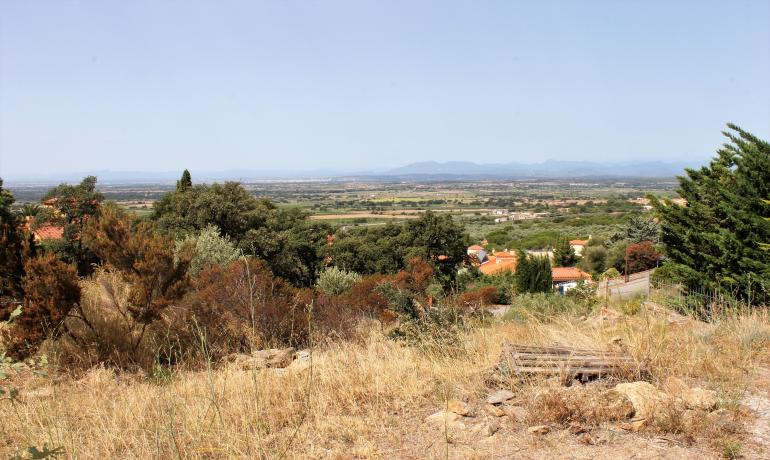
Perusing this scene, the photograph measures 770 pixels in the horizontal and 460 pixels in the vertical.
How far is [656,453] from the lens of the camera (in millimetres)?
3494

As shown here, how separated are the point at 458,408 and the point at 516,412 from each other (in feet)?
1.44

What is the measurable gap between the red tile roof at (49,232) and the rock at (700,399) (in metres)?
20.6

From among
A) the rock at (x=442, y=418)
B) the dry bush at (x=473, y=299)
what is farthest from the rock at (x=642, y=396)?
the dry bush at (x=473, y=299)

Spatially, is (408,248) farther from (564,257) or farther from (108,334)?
(108,334)

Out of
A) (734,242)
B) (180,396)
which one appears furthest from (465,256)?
(180,396)

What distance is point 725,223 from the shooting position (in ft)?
40.8

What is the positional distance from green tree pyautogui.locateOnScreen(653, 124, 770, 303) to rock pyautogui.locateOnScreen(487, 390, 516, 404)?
7.01m

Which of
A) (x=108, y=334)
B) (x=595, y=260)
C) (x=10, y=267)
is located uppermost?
(x=10, y=267)

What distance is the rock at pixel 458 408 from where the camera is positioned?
4094mm

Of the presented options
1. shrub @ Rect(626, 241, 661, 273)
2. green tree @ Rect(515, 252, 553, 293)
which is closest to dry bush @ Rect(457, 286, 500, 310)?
green tree @ Rect(515, 252, 553, 293)

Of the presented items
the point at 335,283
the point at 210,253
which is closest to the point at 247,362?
the point at 210,253

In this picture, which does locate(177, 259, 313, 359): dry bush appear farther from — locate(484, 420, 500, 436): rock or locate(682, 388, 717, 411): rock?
locate(682, 388, 717, 411): rock

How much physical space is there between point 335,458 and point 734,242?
10.9 m

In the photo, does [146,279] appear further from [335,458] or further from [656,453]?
[656,453]
